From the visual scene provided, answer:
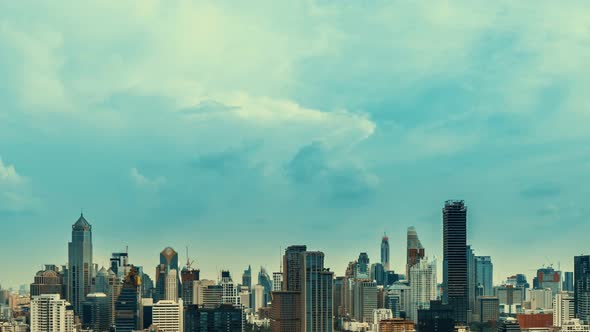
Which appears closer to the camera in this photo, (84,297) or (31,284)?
(31,284)

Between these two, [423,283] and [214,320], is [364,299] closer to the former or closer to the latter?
[423,283]

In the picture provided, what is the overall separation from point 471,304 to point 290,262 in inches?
259

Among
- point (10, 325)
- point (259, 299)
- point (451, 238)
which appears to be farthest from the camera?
point (451, 238)

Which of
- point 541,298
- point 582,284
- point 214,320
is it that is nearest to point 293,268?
point 214,320

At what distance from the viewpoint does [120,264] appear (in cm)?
3088

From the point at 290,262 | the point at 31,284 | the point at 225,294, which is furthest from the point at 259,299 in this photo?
the point at 31,284

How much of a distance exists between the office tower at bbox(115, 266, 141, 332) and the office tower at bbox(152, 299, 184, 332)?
63 cm

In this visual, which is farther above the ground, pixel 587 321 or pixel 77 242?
pixel 77 242

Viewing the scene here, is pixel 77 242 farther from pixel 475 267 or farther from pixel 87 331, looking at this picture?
pixel 475 267

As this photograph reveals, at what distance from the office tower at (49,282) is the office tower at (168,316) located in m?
2.81

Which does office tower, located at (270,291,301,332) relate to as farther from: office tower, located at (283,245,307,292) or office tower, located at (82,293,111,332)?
office tower, located at (82,293,111,332)

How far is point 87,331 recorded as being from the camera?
2733cm

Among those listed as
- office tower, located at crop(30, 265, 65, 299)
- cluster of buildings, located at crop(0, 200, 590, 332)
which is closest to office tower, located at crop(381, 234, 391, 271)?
cluster of buildings, located at crop(0, 200, 590, 332)

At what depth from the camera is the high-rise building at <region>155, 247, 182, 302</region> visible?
27.2 meters
